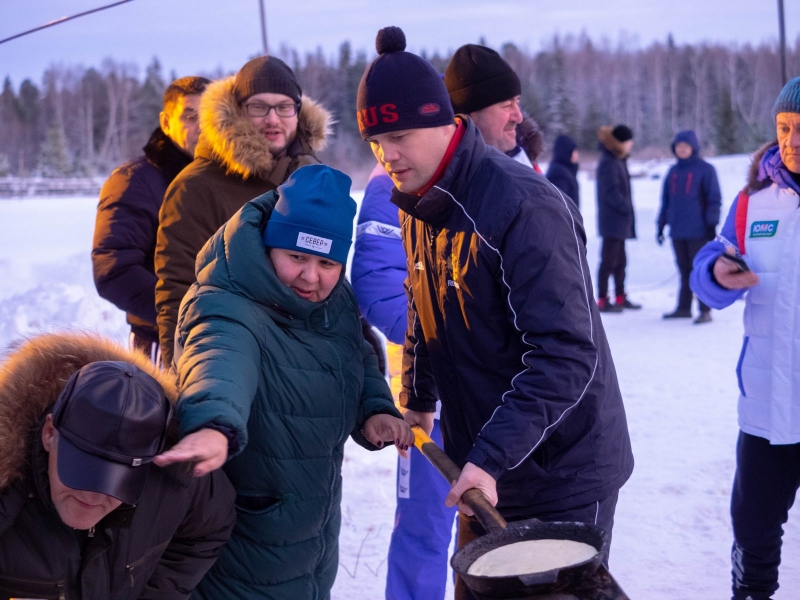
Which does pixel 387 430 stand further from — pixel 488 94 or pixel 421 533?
pixel 488 94

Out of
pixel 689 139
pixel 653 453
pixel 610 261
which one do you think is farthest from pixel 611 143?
pixel 653 453

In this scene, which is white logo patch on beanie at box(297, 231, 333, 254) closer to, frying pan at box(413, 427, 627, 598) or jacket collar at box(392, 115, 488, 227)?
jacket collar at box(392, 115, 488, 227)

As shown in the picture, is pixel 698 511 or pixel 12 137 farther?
pixel 12 137

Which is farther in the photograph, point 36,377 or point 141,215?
point 141,215

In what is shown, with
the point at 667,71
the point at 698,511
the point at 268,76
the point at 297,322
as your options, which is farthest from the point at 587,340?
the point at 667,71

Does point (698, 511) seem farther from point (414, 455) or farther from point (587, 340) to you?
point (587, 340)

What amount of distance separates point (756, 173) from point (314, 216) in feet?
5.62

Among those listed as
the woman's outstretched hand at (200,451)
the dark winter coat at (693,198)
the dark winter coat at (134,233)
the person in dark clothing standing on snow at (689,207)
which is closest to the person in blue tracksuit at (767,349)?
the woman's outstretched hand at (200,451)

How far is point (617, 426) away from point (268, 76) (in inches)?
76.8

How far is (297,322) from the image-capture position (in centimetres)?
212

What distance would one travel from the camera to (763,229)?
2.85m

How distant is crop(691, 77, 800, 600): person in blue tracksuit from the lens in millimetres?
2754

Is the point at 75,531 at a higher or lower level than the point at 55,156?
higher

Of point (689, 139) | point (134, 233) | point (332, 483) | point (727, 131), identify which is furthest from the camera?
point (727, 131)
